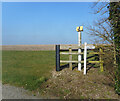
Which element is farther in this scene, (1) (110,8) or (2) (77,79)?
(2) (77,79)

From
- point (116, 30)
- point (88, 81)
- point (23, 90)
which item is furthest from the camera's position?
point (88, 81)

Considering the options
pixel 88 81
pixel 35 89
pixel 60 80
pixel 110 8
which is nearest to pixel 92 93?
pixel 88 81

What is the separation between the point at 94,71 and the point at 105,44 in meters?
2.46

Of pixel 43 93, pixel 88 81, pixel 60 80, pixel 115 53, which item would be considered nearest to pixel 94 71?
pixel 88 81

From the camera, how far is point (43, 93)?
16.4 feet

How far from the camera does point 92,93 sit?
4.89m

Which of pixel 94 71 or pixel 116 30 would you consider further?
pixel 94 71

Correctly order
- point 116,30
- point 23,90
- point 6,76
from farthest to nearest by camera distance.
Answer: point 6,76 < point 23,90 < point 116,30

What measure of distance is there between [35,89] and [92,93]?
7.07ft

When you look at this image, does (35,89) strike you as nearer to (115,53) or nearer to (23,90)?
(23,90)

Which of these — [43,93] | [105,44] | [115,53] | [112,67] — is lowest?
[43,93]

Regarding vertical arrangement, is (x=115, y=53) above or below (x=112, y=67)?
above

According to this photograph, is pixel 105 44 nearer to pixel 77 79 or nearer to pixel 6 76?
pixel 77 79

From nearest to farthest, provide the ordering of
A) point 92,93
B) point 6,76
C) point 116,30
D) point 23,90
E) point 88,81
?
point 116,30, point 92,93, point 23,90, point 88,81, point 6,76
